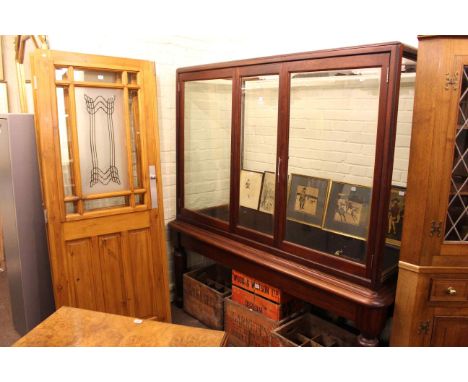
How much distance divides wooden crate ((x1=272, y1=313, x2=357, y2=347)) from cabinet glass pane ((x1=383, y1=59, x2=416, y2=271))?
587mm

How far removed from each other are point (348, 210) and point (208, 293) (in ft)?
3.85

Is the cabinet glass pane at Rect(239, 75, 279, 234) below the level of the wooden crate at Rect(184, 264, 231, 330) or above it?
above

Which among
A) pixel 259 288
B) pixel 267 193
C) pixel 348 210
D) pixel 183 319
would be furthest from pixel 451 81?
pixel 183 319

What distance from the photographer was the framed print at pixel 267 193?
2.48 meters

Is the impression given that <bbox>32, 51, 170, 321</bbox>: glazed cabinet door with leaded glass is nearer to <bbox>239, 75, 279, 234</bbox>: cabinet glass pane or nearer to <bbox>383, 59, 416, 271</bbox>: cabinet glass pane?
<bbox>239, 75, 279, 234</bbox>: cabinet glass pane

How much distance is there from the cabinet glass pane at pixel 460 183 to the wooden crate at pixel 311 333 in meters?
0.86

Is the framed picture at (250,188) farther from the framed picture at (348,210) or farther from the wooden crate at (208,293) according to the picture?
the wooden crate at (208,293)

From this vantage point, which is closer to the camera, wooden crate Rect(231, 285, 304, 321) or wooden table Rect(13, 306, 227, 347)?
wooden table Rect(13, 306, 227, 347)

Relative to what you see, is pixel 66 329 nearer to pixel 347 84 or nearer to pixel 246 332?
pixel 246 332

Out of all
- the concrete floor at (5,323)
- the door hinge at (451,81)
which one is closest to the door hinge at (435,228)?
the door hinge at (451,81)

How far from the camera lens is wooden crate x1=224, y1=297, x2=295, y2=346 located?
2.30 meters

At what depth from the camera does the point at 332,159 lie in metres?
2.43

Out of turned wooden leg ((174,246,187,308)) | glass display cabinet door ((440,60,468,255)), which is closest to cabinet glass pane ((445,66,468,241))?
glass display cabinet door ((440,60,468,255))

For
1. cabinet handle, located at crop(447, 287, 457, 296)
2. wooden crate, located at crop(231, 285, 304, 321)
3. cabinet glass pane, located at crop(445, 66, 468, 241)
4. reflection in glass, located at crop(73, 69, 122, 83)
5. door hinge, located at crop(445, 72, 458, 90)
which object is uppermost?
reflection in glass, located at crop(73, 69, 122, 83)
